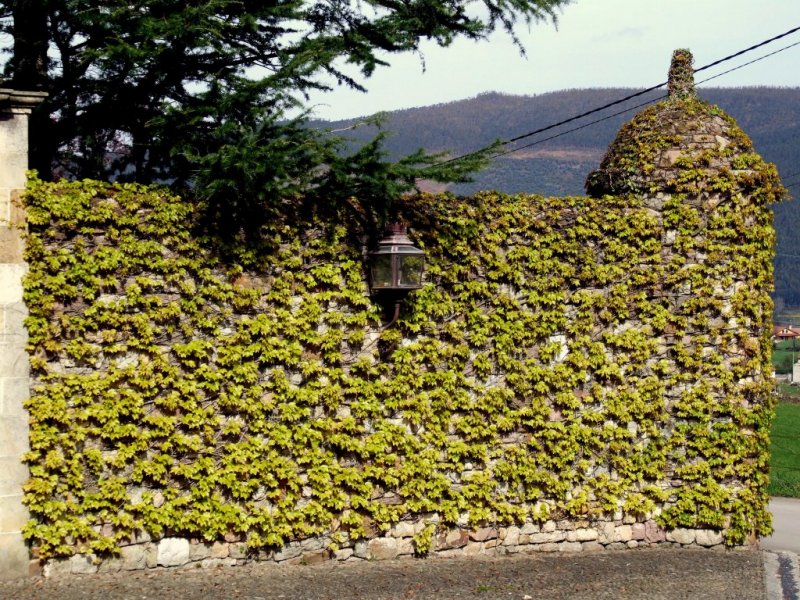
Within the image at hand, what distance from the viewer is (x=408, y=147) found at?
160 m

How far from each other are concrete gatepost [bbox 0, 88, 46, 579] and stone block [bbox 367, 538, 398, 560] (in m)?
2.91

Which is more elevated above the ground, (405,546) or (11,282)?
(11,282)

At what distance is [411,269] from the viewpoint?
7984 mm

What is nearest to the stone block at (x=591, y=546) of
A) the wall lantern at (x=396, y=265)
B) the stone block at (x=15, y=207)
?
the wall lantern at (x=396, y=265)

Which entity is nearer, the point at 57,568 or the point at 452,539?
the point at 57,568

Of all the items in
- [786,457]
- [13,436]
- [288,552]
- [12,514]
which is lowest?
[786,457]

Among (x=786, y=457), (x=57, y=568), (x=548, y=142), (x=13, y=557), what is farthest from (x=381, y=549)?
(x=548, y=142)

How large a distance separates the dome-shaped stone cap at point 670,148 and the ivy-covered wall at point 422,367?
0.03 m

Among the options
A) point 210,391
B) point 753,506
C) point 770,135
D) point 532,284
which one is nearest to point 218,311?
point 210,391

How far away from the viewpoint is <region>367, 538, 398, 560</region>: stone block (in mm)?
8070

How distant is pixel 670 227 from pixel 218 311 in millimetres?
4594

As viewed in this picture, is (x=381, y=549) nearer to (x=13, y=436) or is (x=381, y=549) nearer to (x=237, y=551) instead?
(x=237, y=551)

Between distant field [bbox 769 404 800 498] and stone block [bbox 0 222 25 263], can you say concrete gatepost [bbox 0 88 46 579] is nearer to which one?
stone block [bbox 0 222 25 263]

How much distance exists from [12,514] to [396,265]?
3.77 metres
